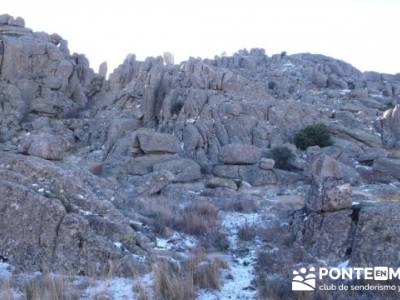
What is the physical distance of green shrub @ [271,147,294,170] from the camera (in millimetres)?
29875

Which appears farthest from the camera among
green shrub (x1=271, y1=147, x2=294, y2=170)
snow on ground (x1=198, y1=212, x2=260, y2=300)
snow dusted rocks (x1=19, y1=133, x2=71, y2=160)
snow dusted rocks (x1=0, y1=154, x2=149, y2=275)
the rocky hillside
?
green shrub (x1=271, y1=147, x2=294, y2=170)

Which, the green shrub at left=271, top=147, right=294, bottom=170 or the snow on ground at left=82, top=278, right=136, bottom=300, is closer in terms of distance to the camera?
the snow on ground at left=82, top=278, right=136, bottom=300

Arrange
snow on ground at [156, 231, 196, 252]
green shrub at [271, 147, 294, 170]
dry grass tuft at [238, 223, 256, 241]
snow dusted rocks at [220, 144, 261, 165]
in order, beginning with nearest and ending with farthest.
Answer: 1. snow on ground at [156, 231, 196, 252]
2. dry grass tuft at [238, 223, 256, 241]
3. snow dusted rocks at [220, 144, 261, 165]
4. green shrub at [271, 147, 294, 170]

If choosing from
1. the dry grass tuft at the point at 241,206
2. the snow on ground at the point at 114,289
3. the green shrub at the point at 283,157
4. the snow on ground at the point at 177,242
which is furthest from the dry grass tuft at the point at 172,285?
the green shrub at the point at 283,157

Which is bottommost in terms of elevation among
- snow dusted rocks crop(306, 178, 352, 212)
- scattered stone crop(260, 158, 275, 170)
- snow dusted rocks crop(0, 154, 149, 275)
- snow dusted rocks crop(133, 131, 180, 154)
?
scattered stone crop(260, 158, 275, 170)

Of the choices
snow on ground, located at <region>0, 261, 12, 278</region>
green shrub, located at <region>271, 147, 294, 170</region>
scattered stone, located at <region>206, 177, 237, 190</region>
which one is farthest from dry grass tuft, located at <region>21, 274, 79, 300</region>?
green shrub, located at <region>271, 147, 294, 170</region>

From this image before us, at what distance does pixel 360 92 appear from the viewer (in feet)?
168

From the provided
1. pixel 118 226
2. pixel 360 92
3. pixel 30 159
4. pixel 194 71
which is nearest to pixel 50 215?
pixel 118 226

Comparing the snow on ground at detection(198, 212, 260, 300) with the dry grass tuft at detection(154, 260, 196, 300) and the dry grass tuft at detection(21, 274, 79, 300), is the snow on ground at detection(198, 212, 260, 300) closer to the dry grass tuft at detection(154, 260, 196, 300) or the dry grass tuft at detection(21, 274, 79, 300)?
the dry grass tuft at detection(154, 260, 196, 300)

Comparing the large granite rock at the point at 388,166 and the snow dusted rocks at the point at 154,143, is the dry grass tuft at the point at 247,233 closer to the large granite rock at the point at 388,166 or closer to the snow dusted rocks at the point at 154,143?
the large granite rock at the point at 388,166

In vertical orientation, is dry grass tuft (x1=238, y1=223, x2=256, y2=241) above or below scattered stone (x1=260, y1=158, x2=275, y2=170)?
above

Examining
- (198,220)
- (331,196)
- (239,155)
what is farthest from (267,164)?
(331,196)

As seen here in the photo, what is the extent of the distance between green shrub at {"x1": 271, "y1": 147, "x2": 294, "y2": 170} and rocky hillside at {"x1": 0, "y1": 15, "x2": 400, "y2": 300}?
0.79 feet

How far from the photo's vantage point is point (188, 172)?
2609cm
